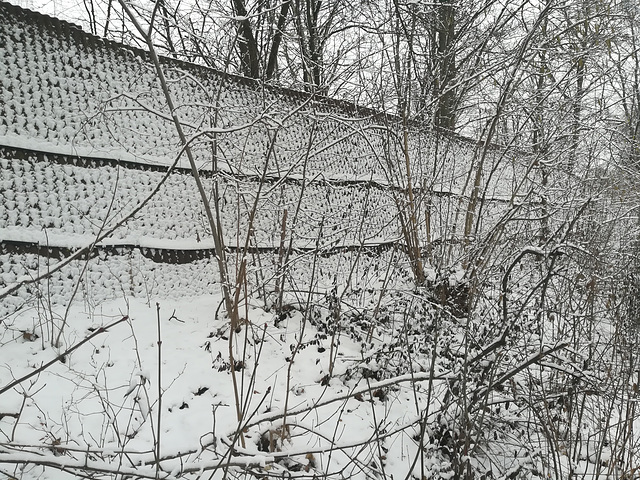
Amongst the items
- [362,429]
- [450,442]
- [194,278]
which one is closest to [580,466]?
[450,442]

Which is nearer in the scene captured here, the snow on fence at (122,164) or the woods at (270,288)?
the woods at (270,288)

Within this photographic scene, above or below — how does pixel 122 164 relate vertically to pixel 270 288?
above

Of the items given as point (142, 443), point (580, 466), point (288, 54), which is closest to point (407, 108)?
point (580, 466)

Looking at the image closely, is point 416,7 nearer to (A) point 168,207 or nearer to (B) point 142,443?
(A) point 168,207

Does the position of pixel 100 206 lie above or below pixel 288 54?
below

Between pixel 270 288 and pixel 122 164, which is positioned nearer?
pixel 122 164

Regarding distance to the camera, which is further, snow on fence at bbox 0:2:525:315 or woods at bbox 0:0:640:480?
snow on fence at bbox 0:2:525:315

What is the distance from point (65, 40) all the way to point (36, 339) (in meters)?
2.32

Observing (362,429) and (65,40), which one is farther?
(65,40)

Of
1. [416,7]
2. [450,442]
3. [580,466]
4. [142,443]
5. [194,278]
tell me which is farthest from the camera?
[416,7]

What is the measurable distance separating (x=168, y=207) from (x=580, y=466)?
3.76 meters

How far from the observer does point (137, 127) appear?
11.9 ft

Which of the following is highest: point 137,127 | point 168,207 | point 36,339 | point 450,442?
point 137,127

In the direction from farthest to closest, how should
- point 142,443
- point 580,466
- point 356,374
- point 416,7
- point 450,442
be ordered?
point 416,7
point 356,374
point 580,466
point 450,442
point 142,443
